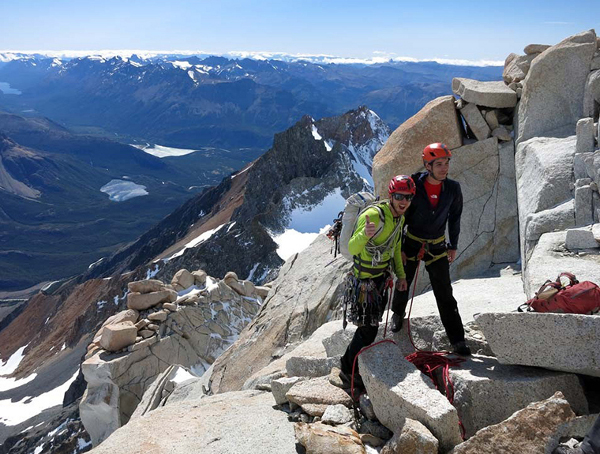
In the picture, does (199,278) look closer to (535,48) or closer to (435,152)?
(535,48)

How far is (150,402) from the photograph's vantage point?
1797cm

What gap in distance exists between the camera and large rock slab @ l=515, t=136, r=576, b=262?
10953 mm

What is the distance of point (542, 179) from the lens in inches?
452

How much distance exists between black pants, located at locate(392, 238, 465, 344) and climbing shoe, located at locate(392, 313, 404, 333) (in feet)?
0.53

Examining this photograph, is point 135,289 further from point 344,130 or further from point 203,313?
point 344,130

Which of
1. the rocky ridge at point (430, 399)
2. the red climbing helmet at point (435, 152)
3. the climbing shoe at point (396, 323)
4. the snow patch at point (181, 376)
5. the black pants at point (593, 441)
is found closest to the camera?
the black pants at point (593, 441)

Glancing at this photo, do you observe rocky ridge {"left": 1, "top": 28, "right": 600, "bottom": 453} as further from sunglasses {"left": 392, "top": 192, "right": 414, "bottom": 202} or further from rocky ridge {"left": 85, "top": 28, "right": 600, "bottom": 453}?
sunglasses {"left": 392, "top": 192, "right": 414, "bottom": 202}

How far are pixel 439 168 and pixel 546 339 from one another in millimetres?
2777

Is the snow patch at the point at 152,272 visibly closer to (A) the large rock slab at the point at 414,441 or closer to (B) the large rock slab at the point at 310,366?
(B) the large rock slab at the point at 310,366

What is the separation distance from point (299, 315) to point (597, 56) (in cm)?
1211

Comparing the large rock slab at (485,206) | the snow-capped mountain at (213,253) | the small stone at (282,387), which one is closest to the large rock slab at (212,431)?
the small stone at (282,387)

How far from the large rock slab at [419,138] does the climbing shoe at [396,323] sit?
7614 mm

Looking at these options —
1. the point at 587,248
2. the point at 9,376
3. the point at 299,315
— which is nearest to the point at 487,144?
the point at 587,248

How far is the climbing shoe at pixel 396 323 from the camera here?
26.9ft
